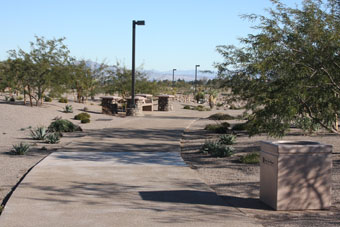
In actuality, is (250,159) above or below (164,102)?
below

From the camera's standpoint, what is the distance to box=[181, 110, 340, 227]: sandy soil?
22.8ft

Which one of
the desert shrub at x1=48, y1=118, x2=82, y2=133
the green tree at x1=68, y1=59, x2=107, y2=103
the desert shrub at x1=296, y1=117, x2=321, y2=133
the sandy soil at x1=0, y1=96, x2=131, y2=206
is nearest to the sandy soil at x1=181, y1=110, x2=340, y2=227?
the desert shrub at x1=296, y1=117, x2=321, y2=133

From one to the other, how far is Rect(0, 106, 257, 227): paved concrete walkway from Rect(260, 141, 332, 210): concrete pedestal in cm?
75

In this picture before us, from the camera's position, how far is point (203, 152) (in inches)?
536

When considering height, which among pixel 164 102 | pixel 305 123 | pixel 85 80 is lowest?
pixel 305 123

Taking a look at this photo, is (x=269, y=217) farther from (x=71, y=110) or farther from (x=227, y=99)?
(x=71, y=110)

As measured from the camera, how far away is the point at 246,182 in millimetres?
9789

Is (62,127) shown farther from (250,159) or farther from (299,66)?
(299,66)

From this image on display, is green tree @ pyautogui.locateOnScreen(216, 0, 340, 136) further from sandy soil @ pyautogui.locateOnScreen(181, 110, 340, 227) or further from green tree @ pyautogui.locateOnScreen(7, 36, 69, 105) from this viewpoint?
green tree @ pyautogui.locateOnScreen(7, 36, 69, 105)

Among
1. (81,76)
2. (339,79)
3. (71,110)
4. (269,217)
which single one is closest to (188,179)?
(269,217)

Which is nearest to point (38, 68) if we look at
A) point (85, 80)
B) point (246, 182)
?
point (85, 80)

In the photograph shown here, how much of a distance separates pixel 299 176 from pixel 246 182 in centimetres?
268

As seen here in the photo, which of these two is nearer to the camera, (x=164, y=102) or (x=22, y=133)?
(x=22, y=133)

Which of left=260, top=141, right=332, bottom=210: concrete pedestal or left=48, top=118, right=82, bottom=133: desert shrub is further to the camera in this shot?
left=48, top=118, right=82, bottom=133: desert shrub
